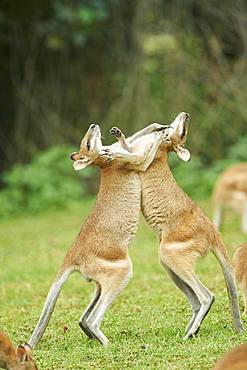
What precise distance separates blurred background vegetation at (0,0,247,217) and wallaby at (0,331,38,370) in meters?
9.99

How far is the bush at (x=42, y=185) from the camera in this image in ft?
53.0

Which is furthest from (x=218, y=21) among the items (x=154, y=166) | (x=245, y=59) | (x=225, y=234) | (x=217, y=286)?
(x=154, y=166)

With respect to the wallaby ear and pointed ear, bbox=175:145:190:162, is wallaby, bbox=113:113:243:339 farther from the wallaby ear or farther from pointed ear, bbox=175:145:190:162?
the wallaby ear

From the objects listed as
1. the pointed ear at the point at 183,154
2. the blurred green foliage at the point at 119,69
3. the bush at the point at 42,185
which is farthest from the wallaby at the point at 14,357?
the blurred green foliage at the point at 119,69

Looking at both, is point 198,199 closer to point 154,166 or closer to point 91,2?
point 91,2

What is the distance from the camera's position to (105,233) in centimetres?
684

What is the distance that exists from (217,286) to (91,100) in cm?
964

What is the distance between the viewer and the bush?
16156 mm

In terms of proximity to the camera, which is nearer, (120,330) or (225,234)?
(120,330)

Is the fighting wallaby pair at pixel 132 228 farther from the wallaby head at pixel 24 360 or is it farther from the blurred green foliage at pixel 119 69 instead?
the blurred green foliage at pixel 119 69

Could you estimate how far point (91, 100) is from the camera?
18109 millimetres

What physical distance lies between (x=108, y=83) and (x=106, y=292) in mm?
11733

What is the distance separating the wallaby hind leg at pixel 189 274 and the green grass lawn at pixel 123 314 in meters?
0.12

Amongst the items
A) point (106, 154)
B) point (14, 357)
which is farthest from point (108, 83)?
point (14, 357)
